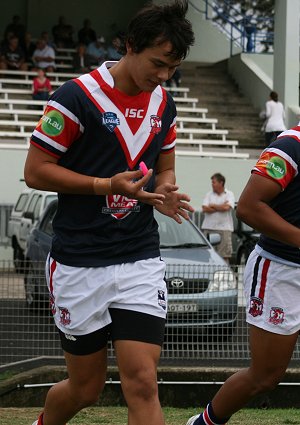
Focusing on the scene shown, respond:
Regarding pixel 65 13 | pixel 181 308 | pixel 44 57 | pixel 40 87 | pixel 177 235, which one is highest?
pixel 65 13

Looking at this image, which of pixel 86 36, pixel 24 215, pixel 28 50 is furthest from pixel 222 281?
pixel 86 36

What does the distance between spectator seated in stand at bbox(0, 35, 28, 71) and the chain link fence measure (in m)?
21.4

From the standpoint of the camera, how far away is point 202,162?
87.0ft

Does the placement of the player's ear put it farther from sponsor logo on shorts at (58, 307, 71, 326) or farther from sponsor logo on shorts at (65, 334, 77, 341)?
sponsor logo on shorts at (65, 334, 77, 341)

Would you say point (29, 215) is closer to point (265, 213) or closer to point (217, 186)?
point (217, 186)

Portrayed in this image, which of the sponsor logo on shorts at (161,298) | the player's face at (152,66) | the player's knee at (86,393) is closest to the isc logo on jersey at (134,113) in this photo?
the player's face at (152,66)

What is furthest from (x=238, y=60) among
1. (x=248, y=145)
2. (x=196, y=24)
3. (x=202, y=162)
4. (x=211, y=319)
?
(x=211, y=319)

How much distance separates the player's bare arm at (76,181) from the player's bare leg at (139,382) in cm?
73

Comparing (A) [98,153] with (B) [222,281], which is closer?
(A) [98,153]

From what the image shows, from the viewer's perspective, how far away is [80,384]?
5633mm

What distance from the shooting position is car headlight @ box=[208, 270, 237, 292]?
1085cm

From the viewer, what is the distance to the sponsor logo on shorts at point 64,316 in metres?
5.61

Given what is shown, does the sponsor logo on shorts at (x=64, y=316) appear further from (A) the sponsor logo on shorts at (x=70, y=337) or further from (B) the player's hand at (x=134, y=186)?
(B) the player's hand at (x=134, y=186)

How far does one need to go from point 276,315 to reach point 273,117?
22243 mm
